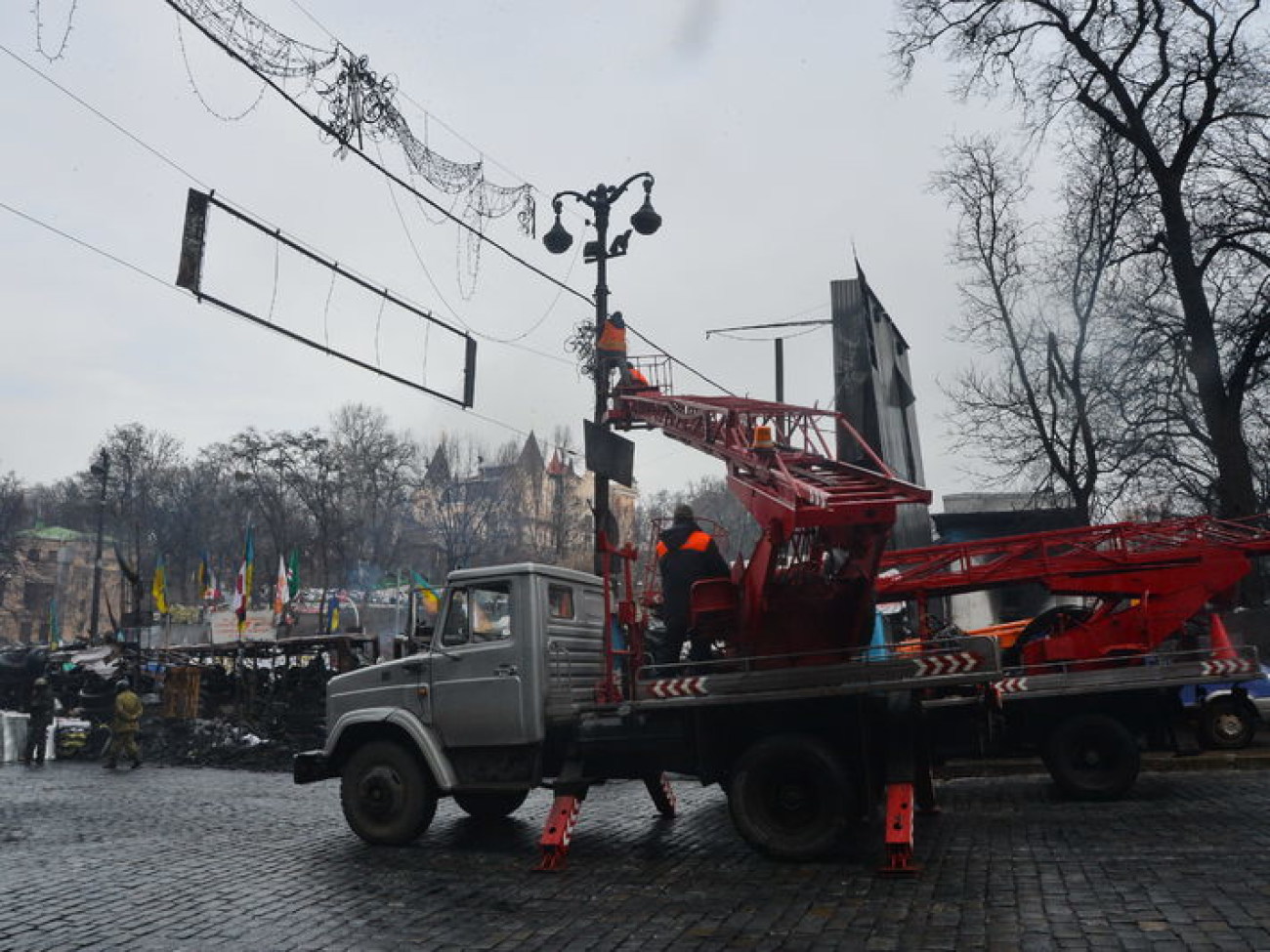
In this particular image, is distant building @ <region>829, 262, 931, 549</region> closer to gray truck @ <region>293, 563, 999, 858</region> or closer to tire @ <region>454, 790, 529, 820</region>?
tire @ <region>454, 790, 529, 820</region>

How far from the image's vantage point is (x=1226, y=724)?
43.0 ft

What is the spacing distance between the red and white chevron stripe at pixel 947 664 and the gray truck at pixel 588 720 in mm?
12

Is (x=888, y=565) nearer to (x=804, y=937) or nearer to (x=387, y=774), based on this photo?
(x=387, y=774)

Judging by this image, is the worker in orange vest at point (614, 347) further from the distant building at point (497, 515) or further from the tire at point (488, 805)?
the distant building at point (497, 515)

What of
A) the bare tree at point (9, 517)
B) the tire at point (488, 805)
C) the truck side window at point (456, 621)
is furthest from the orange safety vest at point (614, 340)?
the bare tree at point (9, 517)

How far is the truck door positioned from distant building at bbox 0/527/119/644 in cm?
7798

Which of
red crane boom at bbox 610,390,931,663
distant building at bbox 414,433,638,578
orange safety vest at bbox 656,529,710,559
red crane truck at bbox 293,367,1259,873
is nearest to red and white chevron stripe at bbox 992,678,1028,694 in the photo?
red crane truck at bbox 293,367,1259,873

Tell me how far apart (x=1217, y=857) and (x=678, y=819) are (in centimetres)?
515

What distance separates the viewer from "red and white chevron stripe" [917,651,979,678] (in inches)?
311

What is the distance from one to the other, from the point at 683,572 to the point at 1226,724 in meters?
8.32

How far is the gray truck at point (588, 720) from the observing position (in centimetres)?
810

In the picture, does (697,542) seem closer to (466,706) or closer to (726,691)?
(726,691)

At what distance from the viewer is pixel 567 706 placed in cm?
942

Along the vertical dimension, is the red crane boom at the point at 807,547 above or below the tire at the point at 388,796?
above
